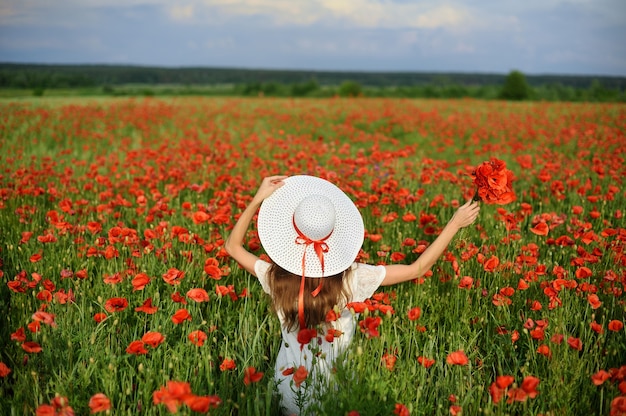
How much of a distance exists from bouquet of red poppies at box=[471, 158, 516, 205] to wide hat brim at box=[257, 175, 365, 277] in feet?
2.08

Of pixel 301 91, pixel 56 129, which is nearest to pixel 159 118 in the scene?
pixel 56 129

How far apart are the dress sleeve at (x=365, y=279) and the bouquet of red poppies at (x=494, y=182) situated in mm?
658

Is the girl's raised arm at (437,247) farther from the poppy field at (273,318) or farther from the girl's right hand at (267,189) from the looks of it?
the girl's right hand at (267,189)

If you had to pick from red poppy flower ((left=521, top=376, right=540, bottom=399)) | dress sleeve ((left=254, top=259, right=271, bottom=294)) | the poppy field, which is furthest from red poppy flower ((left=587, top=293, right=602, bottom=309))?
dress sleeve ((left=254, top=259, right=271, bottom=294))

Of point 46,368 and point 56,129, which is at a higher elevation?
point 56,129

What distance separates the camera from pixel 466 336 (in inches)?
113

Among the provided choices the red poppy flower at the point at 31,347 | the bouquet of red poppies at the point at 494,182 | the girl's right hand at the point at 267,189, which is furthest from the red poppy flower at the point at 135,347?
the bouquet of red poppies at the point at 494,182

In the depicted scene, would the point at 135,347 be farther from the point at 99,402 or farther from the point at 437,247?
the point at 437,247

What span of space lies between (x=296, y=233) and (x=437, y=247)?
0.78 metres

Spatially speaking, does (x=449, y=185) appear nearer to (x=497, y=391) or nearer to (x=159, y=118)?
(x=497, y=391)

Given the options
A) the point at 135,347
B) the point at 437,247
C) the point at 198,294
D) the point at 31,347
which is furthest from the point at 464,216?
the point at 31,347

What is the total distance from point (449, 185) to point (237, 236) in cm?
411

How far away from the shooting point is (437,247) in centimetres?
256

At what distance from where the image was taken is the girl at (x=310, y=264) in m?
2.25
